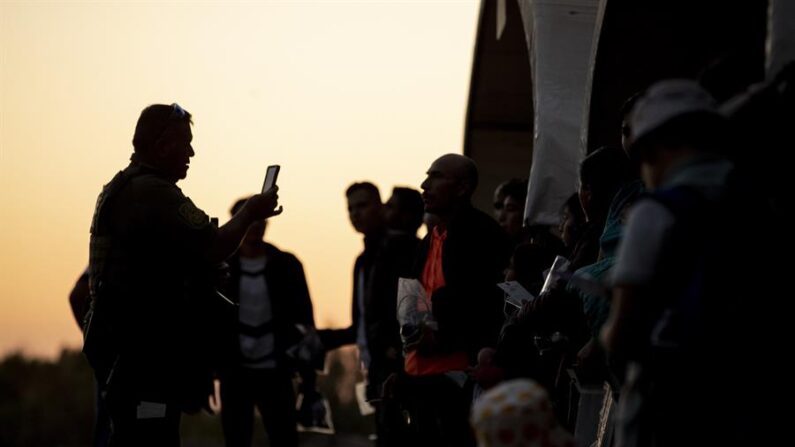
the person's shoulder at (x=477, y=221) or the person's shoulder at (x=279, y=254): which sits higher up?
the person's shoulder at (x=477, y=221)

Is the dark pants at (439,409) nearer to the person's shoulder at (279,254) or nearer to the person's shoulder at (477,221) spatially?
the person's shoulder at (477,221)

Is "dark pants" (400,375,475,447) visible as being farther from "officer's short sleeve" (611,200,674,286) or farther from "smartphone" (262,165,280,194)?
"officer's short sleeve" (611,200,674,286)

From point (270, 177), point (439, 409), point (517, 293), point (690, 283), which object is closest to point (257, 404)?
point (439, 409)

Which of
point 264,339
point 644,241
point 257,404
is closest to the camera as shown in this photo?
point 644,241

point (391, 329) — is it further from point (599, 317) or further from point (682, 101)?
point (682, 101)

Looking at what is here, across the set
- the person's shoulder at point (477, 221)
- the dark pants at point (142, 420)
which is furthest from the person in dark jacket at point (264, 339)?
the dark pants at point (142, 420)

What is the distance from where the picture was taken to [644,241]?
5.31 meters

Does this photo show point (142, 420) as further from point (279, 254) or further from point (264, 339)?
point (279, 254)

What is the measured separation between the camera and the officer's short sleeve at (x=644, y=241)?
17.4 ft

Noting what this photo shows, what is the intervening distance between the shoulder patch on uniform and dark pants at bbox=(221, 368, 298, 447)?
196 inches

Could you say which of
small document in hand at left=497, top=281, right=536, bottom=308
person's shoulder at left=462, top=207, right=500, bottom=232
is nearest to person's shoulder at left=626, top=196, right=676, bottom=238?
small document in hand at left=497, top=281, right=536, bottom=308

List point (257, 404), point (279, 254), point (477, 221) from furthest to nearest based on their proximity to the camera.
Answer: point (279, 254), point (257, 404), point (477, 221)

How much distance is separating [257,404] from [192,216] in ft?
17.0

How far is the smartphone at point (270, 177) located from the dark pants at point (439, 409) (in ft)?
7.04
